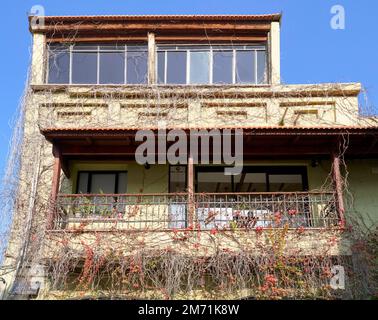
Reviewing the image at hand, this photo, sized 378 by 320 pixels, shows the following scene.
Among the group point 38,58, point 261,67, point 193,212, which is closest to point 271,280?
point 193,212

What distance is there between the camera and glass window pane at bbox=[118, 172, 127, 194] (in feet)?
52.8

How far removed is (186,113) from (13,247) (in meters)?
5.81

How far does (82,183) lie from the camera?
1617cm

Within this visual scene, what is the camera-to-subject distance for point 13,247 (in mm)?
15016

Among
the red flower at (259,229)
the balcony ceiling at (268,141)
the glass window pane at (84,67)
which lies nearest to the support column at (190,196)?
the balcony ceiling at (268,141)

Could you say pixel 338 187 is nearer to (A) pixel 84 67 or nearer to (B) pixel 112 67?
(B) pixel 112 67

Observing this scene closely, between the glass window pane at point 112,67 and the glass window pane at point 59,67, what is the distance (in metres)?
1.02

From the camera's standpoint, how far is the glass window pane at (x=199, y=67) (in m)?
17.9

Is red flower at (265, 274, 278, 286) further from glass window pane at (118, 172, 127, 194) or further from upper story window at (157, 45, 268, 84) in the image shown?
upper story window at (157, 45, 268, 84)

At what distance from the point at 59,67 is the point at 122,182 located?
4.31 m

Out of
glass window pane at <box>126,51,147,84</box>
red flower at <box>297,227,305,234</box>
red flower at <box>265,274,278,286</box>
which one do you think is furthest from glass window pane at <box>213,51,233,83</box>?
red flower at <box>265,274,278,286</box>

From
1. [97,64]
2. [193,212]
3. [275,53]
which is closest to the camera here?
[193,212]

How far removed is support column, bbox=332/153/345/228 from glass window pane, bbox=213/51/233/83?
461 centimetres
